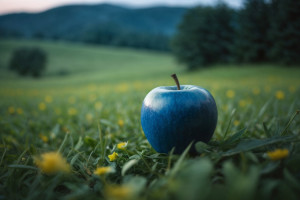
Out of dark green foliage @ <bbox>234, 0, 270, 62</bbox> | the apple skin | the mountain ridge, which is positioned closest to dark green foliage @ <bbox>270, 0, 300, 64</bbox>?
dark green foliage @ <bbox>234, 0, 270, 62</bbox>

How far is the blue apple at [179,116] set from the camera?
1.14 meters

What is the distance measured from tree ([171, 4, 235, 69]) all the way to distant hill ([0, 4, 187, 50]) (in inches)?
677

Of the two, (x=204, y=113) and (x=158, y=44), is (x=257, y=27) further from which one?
(x=158, y=44)

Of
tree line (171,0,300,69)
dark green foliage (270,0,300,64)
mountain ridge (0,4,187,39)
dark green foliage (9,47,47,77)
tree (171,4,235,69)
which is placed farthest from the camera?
mountain ridge (0,4,187,39)

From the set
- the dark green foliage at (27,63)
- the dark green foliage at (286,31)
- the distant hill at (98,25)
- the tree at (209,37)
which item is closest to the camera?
the dark green foliage at (286,31)

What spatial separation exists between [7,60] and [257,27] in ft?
117

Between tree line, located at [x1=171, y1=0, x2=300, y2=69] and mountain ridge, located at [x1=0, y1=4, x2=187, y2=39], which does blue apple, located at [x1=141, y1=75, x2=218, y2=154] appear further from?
Result: mountain ridge, located at [x1=0, y1=4, x2=187, y2=39]

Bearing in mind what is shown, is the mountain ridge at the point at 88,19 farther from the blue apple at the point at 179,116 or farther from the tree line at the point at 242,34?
the blue apple at the point at 179,116

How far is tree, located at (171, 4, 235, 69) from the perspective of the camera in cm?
2261

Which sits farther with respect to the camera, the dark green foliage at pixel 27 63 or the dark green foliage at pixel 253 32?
the dark green foliage at pixel 27 63

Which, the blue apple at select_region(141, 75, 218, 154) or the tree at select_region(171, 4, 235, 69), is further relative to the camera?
the tree at select_region(171, 4, 235, 69)

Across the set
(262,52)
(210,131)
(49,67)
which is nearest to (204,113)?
(210,131)

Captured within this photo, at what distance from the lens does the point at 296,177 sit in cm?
85

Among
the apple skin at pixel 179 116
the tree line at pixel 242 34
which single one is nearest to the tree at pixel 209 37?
the tree line at pixel 242 34
